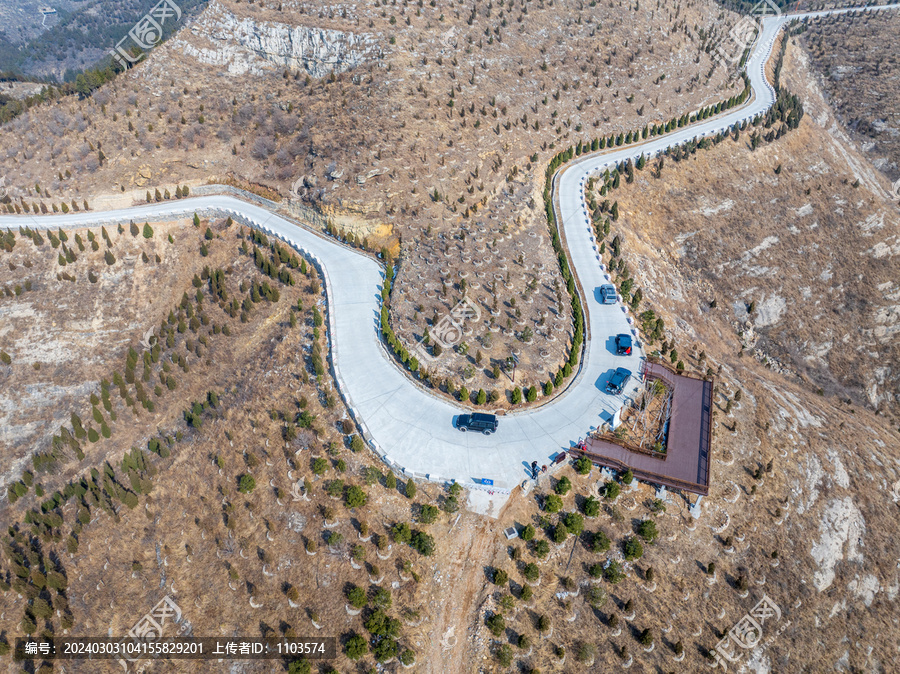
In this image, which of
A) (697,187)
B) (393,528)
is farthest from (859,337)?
(393,528)

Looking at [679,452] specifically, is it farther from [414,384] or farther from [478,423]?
[414,384]

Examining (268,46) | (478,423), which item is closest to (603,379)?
(478,423)

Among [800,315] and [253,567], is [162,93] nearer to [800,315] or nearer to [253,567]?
[253,567]

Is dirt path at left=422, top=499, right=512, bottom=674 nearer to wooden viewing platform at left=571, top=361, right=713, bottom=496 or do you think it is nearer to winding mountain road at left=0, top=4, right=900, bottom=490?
winding mountain road at left=0, top=4, right=900, bottom=490

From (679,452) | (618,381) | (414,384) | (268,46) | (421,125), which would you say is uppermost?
(268,46)

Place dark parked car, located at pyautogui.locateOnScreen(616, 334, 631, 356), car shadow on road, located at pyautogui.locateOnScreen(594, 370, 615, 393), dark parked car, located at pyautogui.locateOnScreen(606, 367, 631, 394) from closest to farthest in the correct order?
dark parked car, located at pyautogui.locateOnScreen(606, 367, 631, 394) < car shadow on road, located at pyautogui.locateOnScreen(594, 370, 615, 393) < dark parked car, located at pyautogui.locateOnScreen(616, 334, 631, 356)

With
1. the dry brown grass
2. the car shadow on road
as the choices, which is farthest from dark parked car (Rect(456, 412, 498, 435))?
the car shadow on road
